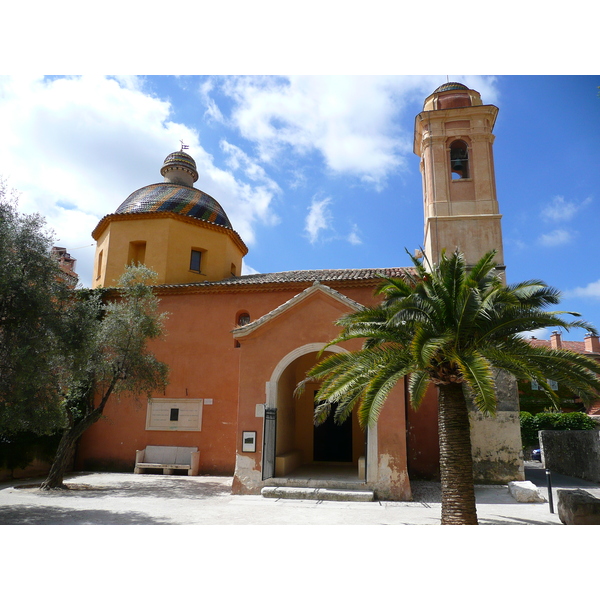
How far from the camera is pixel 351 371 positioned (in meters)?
9.02

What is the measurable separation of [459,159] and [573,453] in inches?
499

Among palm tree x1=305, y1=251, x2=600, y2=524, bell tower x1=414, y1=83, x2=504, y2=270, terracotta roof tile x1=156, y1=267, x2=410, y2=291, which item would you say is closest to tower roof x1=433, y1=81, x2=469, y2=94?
bell tower x1=414, y1=83, x2=504, y2=270

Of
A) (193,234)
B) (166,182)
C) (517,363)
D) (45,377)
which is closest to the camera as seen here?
(517,363)

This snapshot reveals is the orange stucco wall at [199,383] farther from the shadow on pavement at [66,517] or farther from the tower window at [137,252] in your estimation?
the shadow on pavement at [66,517]

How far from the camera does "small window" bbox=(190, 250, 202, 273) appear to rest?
2080 centimetres

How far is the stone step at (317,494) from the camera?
11.6 m

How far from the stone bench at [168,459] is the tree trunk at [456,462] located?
33.9 feet

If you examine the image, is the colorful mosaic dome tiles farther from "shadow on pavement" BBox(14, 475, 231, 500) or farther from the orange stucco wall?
"shadow on pavement" BBox(14, 475, 231, 500)

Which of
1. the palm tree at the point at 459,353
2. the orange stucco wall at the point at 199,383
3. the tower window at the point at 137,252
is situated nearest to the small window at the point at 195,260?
the tower window at the point at 137,252

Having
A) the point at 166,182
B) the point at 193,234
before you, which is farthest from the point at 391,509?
the point at 166,182

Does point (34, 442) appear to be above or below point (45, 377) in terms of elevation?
below

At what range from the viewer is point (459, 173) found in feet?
61.5
